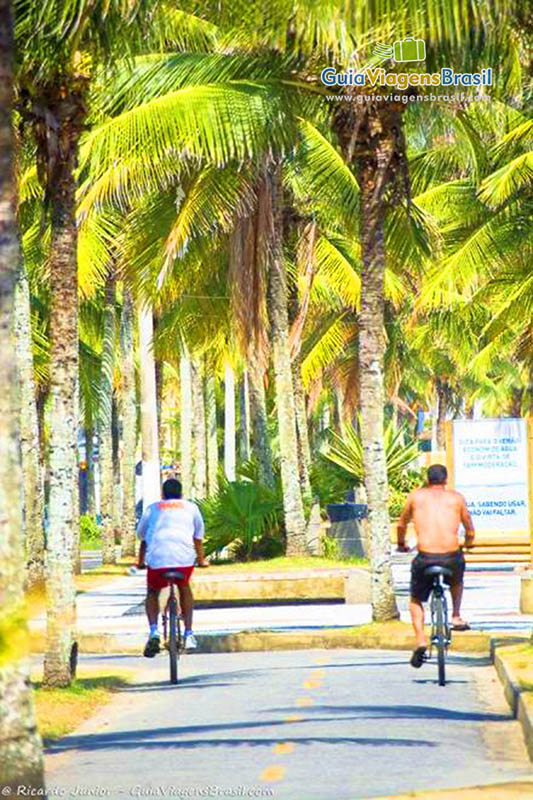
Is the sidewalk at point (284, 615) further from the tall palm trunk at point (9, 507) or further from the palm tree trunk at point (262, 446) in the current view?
the tall palm trunk at point (9, 507)

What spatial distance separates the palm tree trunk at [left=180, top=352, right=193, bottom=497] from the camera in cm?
5431

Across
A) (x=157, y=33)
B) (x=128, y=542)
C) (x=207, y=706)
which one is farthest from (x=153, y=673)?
(x=128, y=542)

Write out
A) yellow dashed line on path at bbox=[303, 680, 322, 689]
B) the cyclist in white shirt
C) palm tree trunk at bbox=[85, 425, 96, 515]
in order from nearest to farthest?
1. yellow dashed line on path at bbox=[303, 680, 322, 689]
2. the cyclist in white shirt
3. palm tree trunk at bbox=[85, 425, 96, 515]

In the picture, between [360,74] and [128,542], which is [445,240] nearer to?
[360,74]

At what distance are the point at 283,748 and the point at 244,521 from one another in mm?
19936

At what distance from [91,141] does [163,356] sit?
20594mm

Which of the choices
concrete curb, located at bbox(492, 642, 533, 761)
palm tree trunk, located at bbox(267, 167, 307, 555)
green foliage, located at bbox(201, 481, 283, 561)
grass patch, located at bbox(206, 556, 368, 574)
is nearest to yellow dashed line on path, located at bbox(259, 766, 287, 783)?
concrete curb, located at bbox(492, 642, 533, 761)

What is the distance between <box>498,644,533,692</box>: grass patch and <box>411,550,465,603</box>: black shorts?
879 mm

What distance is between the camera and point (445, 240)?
1348 inches

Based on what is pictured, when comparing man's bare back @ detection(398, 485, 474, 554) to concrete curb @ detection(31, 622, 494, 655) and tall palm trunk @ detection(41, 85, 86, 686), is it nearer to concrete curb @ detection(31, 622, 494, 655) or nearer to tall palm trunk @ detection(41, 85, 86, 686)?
tall palm trunk @ detection(41, 85, 86, 686)

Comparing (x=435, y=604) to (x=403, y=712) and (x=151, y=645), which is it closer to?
(x=403, y=712)

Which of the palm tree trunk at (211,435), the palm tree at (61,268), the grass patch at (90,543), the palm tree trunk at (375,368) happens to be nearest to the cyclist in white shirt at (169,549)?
the palm tree at (61,268)

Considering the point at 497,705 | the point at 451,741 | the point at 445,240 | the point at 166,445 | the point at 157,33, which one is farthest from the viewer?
the point at 166,445

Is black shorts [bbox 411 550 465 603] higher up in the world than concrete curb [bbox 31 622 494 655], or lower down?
higher up
